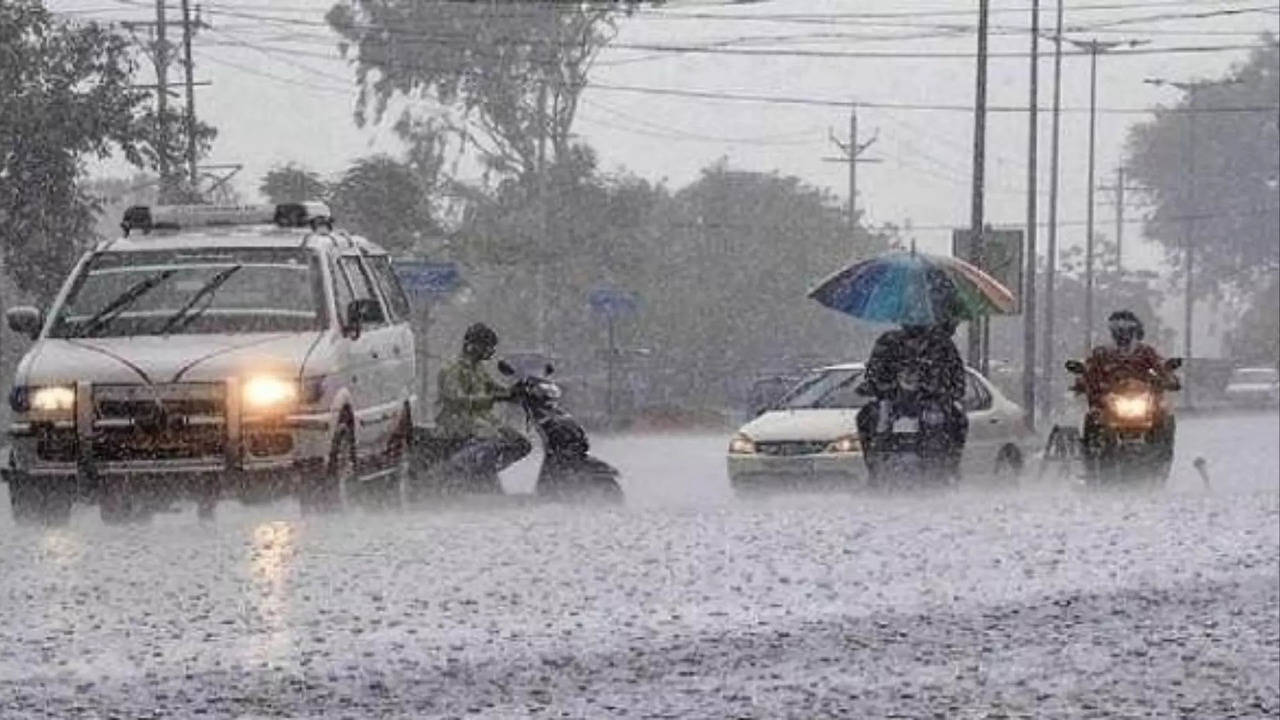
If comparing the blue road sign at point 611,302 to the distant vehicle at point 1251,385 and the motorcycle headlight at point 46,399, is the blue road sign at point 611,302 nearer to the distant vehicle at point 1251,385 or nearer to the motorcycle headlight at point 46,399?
the motorcycle headlight at point 46,399

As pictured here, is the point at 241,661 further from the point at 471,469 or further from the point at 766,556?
the point at 471,469

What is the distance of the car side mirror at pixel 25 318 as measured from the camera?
8.67m

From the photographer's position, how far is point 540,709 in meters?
6.45

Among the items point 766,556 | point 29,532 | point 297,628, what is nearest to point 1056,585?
point 766,556

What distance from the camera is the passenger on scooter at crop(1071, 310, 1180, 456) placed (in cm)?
1077

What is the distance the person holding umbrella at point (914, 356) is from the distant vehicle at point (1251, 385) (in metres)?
1.66

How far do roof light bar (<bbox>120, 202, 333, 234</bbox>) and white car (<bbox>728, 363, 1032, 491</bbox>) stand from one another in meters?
3.71

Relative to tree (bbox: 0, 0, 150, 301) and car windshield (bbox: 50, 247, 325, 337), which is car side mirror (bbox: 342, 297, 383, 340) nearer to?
car windshield (bbox: 50, 247, 325, 337)

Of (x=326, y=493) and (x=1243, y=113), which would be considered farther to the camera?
(x=1243, y=113)

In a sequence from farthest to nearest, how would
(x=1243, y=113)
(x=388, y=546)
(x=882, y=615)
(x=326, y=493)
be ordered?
(x=1243, y=113), (x=326, y=493), (x=388, y=546), (x=882, y=615)

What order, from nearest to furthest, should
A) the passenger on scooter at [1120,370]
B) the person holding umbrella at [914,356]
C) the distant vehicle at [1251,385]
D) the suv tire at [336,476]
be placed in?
the suv tire at [336,476] → the passenger on scooter at [1120,370] → the person holding umbrella at [914,356] → the distant vehicle at [1251,385]

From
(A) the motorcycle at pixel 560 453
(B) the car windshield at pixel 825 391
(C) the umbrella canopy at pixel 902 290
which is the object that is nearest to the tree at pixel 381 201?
(A) the motorcycle at pixel 560 453

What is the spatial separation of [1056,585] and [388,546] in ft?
7.80

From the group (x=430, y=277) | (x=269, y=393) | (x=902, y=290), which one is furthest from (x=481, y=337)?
(x=902, y=290)
